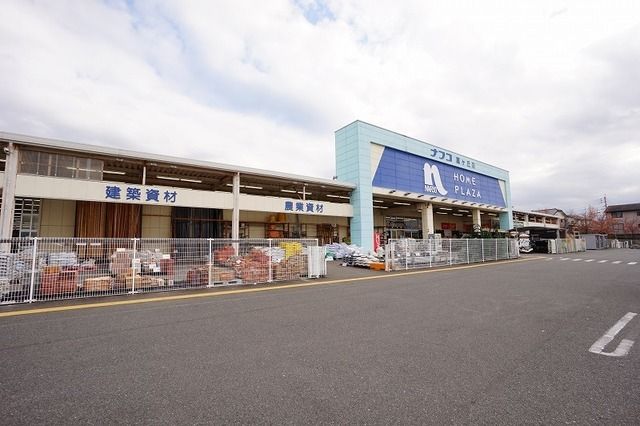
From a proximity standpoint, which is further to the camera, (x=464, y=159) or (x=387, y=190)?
(x=464, y=159)

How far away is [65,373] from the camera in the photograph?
9.97ft

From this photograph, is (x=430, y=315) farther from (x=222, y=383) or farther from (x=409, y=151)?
(x=409, y=151)

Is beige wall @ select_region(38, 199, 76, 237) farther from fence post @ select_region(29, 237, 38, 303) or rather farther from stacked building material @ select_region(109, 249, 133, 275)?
stacked building material @ select_region(109, 249, 133, 275)

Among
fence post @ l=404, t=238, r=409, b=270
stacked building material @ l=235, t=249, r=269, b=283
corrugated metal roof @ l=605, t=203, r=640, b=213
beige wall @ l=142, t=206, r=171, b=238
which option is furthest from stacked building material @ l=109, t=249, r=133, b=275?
corrugated metal roof @ l=605, t=203, r=640, b=213

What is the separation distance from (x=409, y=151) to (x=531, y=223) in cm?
3766

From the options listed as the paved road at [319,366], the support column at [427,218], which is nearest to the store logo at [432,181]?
the support column at [427,218]

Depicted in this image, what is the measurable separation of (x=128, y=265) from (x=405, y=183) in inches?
921

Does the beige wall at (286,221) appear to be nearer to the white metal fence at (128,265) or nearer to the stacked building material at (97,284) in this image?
the white metal fence at (128,265)

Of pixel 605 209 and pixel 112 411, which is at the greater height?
pixel 605 209

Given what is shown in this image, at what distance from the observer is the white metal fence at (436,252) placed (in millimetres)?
13672

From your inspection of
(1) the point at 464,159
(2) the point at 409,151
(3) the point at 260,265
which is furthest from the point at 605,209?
(3) the point at 260,265

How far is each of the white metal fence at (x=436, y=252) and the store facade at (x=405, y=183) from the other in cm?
786

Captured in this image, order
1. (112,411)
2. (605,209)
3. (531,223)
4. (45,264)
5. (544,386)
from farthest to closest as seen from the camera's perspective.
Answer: (605,209)
(531,223)
(45,264)
(544,386)
(112,411)

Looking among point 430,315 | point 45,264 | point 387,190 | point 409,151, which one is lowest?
point 430,315
